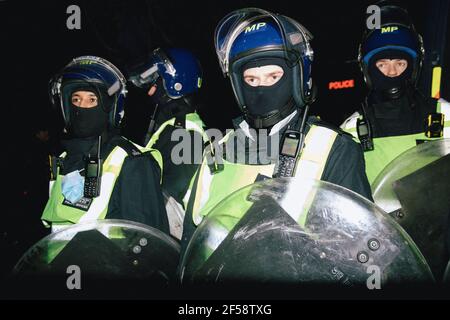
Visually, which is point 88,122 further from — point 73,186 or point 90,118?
point 73,186

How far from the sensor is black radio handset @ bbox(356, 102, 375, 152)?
275 cm

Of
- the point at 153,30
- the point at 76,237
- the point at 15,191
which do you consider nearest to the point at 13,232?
the point at 15,191

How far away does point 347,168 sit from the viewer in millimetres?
1898

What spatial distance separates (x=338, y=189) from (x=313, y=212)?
0.12 m

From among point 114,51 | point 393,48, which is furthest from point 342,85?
point 393,48

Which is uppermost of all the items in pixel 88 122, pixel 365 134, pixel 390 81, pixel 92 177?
pixel 390 81

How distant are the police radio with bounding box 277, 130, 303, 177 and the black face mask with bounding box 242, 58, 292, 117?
0.21m

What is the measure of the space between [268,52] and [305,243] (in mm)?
1105

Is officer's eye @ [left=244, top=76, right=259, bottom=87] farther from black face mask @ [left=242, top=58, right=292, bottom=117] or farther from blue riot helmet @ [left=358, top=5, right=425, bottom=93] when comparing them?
blue riot helmet @ [left=358, top=5, right=425, bottom=93]

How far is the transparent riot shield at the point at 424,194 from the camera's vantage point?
202 cm

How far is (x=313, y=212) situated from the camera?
1.46 meters

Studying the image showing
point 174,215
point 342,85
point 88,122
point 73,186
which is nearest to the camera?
point 73,186

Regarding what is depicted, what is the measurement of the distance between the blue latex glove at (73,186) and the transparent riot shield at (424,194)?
1.79 metres
